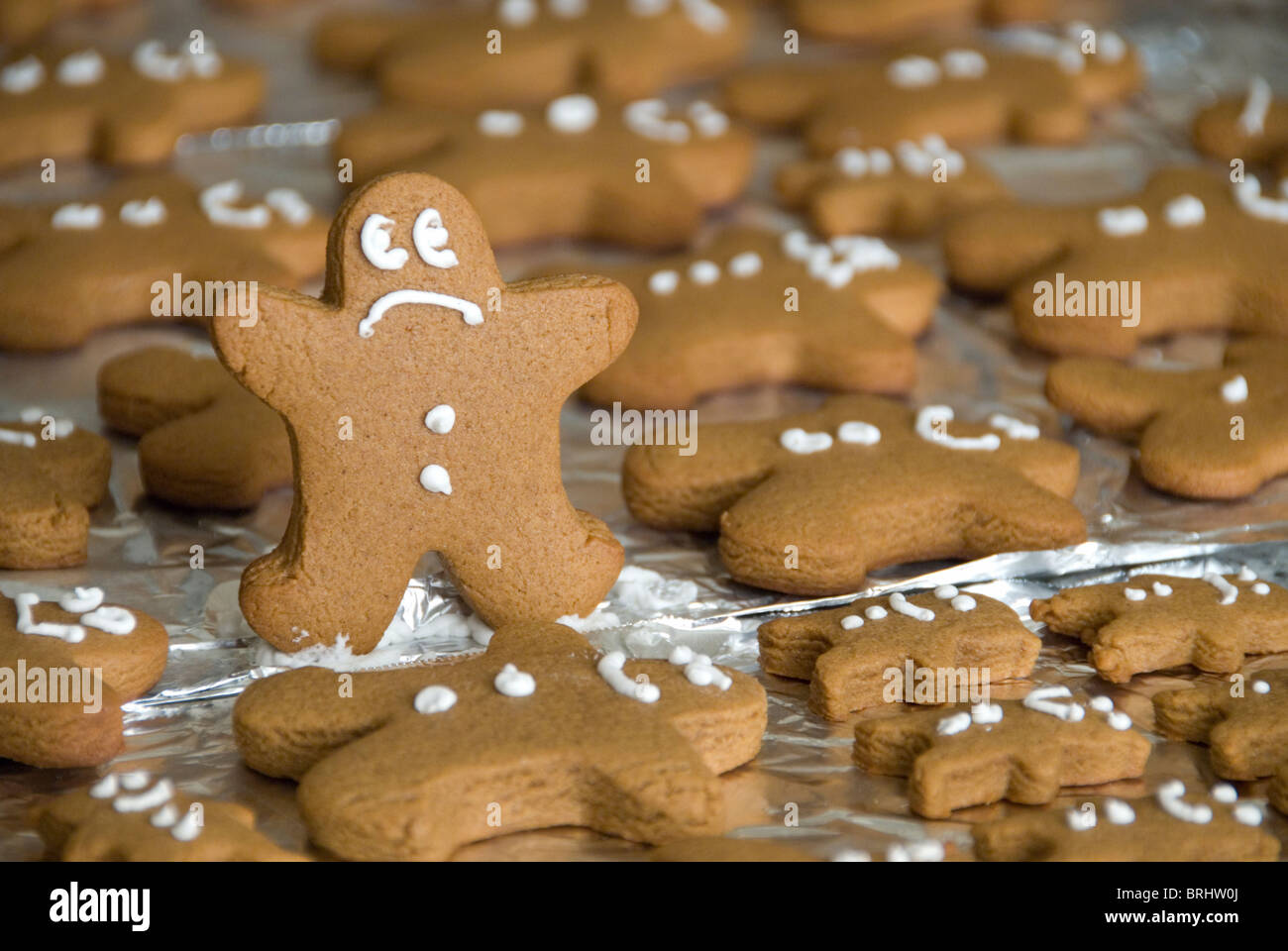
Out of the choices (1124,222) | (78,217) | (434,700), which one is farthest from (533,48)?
(434,700)

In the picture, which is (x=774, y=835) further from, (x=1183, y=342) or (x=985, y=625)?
(x=1183, y=342)

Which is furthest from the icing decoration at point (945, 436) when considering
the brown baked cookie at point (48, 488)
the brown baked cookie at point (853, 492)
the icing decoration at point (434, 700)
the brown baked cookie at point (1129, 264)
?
the brown baked cookie at point (48, 488)

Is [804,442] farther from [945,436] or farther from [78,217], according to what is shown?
[78,217]

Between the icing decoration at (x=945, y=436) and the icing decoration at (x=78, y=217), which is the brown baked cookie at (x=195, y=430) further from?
the icing decoration at (x=945, y=436)

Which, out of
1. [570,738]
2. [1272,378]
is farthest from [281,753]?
[1272,378]

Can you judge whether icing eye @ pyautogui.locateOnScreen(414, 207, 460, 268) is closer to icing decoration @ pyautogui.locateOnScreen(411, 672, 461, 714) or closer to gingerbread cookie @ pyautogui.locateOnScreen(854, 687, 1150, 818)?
icing decoration @ pyautogui.locateOnScreen(411, 672, 461, 714)

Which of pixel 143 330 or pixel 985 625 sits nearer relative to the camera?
pixel 985 625
